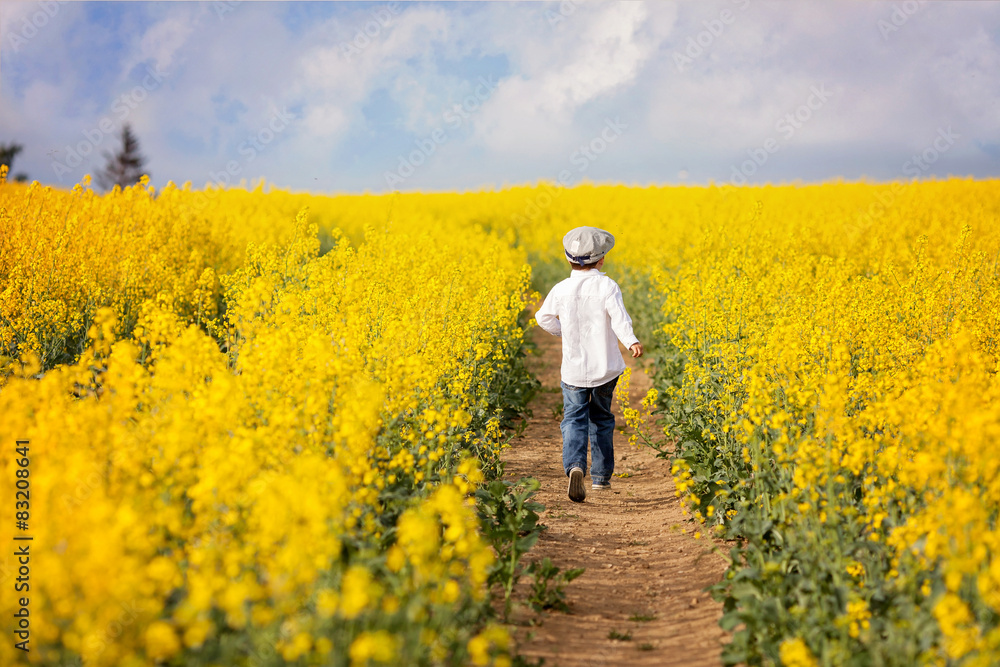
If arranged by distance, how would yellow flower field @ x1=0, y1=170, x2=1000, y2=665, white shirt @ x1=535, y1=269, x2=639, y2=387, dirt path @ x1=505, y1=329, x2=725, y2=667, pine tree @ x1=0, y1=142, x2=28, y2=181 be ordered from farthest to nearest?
1. pine tree @ x1=0, y1=142, x2=28, y2=181
2. white shirt @ x1=535, y1=269, x2=639, y2=387
3. dirt path @ x1=505, y1=329, x2=725, y2=667
4. yellow flower field @ x1=0, y1=170, x2=1000, y2=665

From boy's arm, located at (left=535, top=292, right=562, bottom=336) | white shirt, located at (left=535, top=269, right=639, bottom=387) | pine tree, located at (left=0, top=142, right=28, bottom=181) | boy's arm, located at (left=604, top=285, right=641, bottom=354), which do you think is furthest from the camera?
pine tree, located at (left=0, top=142, right=28, bottom=181)

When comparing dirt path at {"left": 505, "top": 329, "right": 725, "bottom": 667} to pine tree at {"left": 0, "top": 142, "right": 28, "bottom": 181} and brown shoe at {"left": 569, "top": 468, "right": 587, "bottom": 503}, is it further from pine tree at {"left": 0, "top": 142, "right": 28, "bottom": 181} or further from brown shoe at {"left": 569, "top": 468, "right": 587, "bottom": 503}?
pine tree at {"left": 0, "top": 142, "right": 28, "bottom": 181}

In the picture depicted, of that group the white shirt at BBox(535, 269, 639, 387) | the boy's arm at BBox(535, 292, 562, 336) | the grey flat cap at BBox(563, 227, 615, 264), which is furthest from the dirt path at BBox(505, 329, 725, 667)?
the grey flat cap at BBox(563, 227, 615, 264)

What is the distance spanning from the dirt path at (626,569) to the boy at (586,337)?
535 millimetres

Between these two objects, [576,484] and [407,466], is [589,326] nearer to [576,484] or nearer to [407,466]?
[576,484]

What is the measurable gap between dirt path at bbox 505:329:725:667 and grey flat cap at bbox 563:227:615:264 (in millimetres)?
1939

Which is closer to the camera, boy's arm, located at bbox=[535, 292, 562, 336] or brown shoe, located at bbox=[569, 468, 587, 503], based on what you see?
brown shoe, located at bbox=[569, 468, 587, 503]

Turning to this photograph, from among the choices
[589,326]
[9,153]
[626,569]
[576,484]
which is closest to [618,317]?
[589,326]

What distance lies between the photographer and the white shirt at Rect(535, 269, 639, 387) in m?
5.69

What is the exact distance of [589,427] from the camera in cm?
591

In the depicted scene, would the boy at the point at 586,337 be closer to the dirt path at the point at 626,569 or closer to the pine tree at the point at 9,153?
the dirt path at the point at 626,569

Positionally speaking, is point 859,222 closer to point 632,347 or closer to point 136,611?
point 632,347

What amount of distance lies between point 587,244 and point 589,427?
1.43 metres

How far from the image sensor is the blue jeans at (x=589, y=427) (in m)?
5.71
